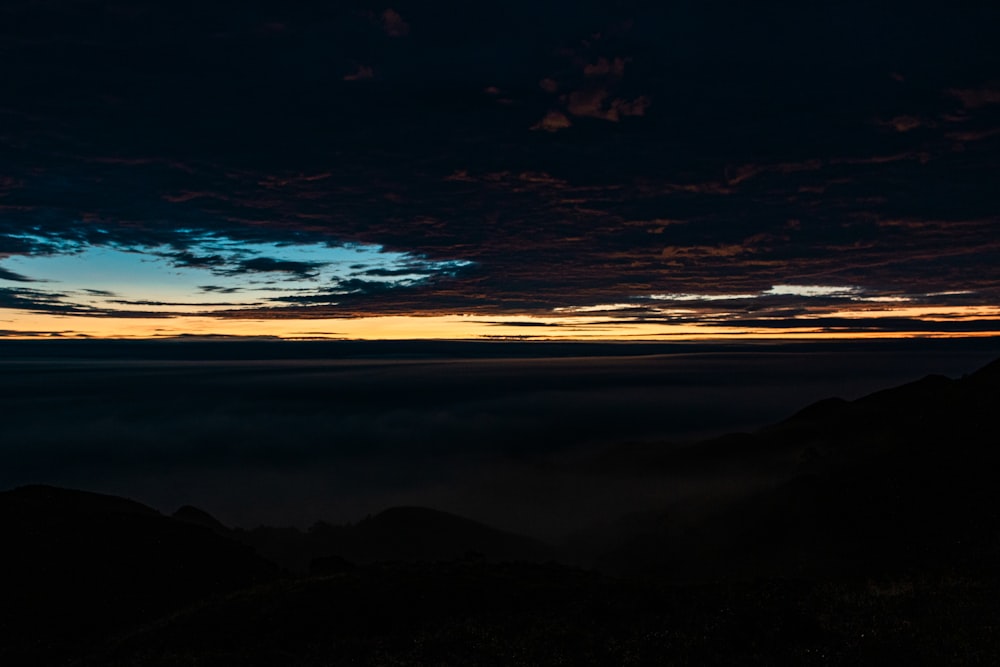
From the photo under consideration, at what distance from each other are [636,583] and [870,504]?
35351 millimetres

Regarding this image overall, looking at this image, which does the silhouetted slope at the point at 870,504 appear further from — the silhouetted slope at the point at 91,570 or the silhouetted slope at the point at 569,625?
the silhouetted slope at the point at 91,570

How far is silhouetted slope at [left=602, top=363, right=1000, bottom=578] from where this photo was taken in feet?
171

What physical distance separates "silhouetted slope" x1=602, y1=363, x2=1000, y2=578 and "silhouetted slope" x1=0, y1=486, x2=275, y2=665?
4077cm

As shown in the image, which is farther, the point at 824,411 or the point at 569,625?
the point at 824,411

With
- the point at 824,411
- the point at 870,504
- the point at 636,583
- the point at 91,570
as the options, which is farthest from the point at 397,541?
the point at 636,583

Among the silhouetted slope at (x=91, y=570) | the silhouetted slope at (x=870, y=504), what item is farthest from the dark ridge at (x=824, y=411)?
the silhouetted slope at (x=91, y=570)

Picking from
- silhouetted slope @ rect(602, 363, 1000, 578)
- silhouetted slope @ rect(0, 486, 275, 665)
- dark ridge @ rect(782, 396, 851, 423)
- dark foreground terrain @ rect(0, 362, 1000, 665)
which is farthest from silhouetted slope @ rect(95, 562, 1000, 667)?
dark ridge @ rect(782, 396, 851, 423)

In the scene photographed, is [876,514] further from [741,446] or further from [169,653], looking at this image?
[741,446]

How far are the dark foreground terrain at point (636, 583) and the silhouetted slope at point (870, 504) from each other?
292 mm

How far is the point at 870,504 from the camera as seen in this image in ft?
206

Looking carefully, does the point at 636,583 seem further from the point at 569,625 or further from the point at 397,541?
the point at 397,541

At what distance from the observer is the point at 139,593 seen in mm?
51469

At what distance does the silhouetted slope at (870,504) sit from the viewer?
52.0 meters

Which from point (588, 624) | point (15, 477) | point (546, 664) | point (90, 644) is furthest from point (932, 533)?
point (15, 477)
